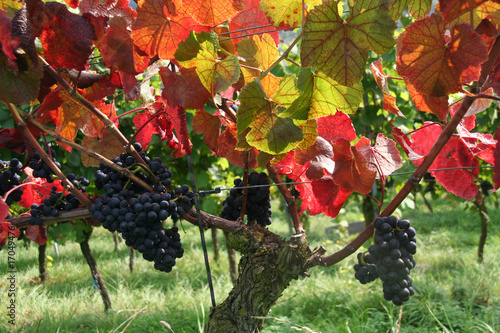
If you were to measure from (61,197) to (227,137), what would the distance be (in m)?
0.44

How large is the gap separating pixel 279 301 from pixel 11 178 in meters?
3.06

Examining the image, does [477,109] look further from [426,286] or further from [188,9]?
[426,286]

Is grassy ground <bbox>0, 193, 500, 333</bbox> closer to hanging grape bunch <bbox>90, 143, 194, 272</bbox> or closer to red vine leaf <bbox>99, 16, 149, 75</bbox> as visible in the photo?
hanging grape bunch <bbox>90, 143, 194, 272</bbox>

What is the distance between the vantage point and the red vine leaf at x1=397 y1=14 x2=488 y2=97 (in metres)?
0.66

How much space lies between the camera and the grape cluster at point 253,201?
1.08 m

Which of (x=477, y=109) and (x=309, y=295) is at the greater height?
(x=477, y=109)

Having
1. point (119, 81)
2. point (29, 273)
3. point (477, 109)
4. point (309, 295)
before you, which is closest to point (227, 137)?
point (119, 81)

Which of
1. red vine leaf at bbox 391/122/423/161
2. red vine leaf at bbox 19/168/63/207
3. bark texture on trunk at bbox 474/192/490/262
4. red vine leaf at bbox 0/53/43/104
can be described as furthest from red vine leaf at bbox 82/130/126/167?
bark texture on trunk at bbox 474/192/490/262

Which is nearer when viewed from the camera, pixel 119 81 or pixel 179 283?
pixel 119 81

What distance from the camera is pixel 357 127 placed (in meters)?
4.42

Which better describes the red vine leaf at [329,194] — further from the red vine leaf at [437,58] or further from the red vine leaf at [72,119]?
the red vine leaf at [72,119]

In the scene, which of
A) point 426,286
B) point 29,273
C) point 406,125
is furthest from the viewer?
point 29,273

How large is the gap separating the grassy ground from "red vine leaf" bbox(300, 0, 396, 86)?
1.55 m

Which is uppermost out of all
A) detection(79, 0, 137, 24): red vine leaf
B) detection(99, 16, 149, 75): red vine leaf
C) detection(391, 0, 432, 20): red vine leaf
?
detection(79, 0, 137, 24): red vine leaf
